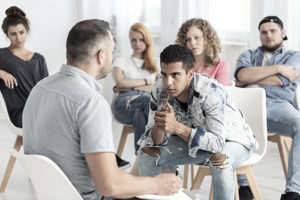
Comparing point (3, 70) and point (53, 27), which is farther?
point (53, 27)

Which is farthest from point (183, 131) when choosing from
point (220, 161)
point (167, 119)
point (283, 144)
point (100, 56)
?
point (283, 144)

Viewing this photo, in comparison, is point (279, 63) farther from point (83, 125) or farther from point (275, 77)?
point (83, 125)

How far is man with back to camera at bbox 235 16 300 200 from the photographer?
125 inches

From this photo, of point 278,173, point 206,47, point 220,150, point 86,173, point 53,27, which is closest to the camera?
point 86,173

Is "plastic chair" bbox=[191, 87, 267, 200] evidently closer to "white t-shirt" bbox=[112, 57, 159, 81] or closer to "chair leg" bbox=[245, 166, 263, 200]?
"chair leg" bbox=[245, 166, 263, 200]

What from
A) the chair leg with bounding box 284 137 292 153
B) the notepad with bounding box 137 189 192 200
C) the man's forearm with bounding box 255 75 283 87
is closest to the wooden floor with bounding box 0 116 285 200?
the chair leg with bounding box 284 137 292 153

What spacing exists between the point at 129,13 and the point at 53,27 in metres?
1.06

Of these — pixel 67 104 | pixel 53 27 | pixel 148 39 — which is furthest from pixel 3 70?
pixel 53 27

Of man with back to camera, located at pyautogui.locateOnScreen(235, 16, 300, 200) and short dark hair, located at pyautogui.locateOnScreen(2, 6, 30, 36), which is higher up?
short dark hair, located at pyautogui.locateOnScreen(2, 6, 30, 36)

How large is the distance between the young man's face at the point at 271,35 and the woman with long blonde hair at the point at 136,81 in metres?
0.98

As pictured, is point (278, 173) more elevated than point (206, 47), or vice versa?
point (206, 47)

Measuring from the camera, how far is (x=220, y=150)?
7.49ft

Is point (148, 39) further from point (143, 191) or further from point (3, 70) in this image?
point (143, 191)

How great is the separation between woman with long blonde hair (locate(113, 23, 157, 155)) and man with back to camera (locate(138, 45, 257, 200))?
1256 mm
